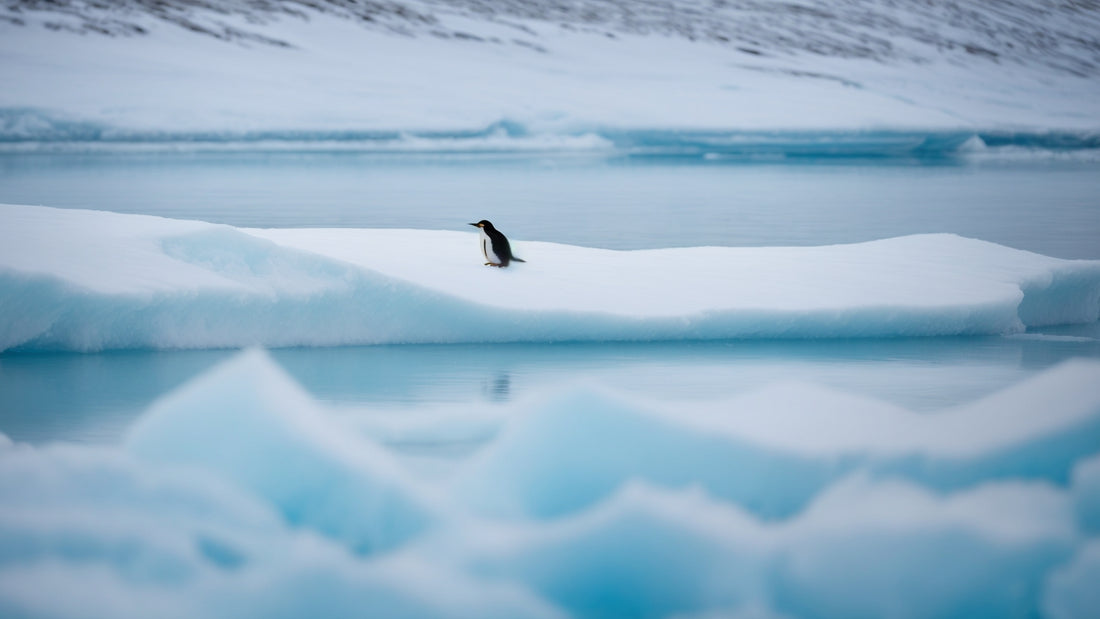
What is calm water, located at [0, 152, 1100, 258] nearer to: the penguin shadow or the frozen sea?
the frozen sea

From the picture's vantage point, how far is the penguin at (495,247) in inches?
190

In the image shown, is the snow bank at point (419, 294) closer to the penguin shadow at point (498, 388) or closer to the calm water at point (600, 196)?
the penguin shadow at point (498, 388)

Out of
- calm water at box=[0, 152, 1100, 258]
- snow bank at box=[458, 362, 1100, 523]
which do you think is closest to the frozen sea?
snow bank at box=[458, 362, 1100, 523]

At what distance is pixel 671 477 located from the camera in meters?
2.12

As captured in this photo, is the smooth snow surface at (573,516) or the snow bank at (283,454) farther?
the snow bank at (283,454)

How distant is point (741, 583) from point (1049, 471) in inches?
23.6

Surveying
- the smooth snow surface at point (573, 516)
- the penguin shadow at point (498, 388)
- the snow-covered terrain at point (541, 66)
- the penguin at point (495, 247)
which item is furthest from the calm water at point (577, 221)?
the smooth snow surface at point (573, 516)

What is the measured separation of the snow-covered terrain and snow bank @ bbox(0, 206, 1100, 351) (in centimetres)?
1597

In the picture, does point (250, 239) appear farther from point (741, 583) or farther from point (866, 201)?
point (866, 201)

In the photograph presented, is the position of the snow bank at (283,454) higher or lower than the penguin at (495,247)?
higher

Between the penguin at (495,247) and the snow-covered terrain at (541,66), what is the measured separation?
52.3 ft

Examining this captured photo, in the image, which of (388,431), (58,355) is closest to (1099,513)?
(388,431)

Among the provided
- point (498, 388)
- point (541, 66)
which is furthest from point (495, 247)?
point (541, 66)

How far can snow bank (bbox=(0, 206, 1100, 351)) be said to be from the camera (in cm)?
413
